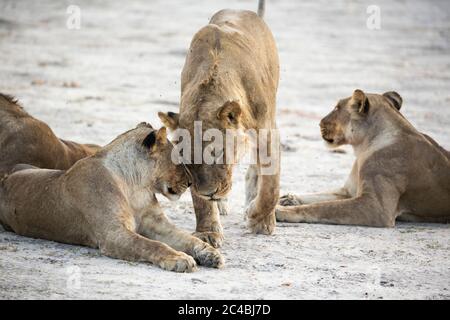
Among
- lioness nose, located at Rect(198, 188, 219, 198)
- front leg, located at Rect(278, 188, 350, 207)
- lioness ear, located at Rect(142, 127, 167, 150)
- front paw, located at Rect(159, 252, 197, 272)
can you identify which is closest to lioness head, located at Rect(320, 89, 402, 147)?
front leg, located at Rect(278, 188, 350, 207)

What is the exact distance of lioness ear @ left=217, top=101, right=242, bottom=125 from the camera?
6180 millimetres

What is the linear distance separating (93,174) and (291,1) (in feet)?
49.4

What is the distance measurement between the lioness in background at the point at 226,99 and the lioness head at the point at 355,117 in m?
0.83

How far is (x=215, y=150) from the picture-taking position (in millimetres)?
6164

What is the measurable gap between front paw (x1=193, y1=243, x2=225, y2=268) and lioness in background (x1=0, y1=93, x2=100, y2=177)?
5.78ft

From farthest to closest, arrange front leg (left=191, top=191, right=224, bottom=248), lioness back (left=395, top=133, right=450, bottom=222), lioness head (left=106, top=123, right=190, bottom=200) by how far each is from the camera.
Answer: lioness back (left=395, top=133, right=450, bottom=222), front leg (left=191, top=191, right=224, bottom=248), lioness head (left=106, top=123, right=190, bottom=200)

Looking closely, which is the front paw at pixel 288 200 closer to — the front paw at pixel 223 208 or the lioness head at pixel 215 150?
the front paw at pixel 223 208

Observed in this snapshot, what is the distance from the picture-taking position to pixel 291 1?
20953 mm

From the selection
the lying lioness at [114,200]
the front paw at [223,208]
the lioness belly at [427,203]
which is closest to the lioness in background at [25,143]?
the lying lioness at [114,200]

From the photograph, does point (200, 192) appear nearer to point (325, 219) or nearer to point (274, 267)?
point (274, 267)

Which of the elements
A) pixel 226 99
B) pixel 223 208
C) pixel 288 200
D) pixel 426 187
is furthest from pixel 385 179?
pixel 226 99

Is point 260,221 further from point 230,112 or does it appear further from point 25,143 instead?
point 25,143

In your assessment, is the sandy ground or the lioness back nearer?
the sandy ground

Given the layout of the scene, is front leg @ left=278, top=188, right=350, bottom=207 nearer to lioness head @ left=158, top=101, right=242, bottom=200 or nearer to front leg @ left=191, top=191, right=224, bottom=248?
front leg @ left=191, top=191, right=224, bottom=248
